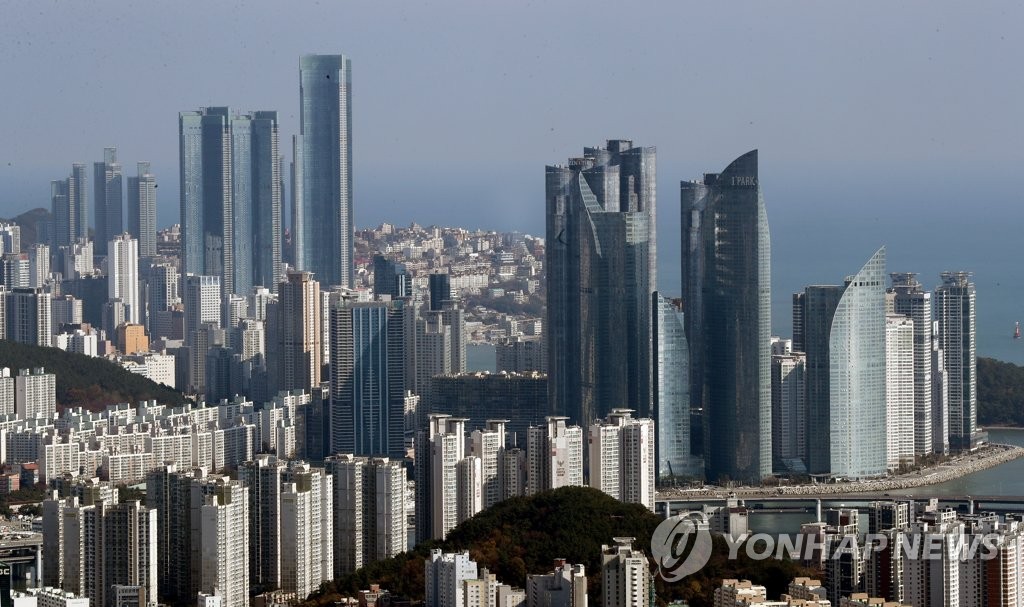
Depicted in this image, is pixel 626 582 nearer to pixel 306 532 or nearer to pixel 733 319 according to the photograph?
pixel 306 532

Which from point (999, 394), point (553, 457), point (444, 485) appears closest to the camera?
point (444, 485)

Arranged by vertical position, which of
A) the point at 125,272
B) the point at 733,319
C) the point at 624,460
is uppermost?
the point at 125,272

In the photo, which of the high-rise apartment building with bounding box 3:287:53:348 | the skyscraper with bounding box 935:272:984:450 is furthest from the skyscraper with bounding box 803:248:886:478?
the high-rise apartment building with bounding box 3:287:53:348

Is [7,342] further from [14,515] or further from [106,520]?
[106,520]

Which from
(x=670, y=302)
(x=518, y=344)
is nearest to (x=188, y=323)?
(x=518, y=344)

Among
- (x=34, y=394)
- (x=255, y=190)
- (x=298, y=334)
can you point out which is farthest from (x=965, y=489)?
(x=255, y=190)

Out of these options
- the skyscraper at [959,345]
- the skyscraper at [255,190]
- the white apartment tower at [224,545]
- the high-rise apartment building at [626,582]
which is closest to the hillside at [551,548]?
the high-rise apartment building at [626,582]
